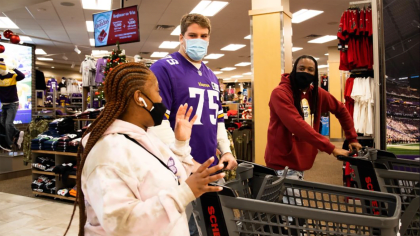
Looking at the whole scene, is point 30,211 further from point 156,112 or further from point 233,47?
point 233,47

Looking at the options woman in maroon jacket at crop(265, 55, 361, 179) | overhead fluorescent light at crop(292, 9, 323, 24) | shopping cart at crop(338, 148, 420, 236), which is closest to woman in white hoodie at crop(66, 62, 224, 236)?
shopping cart at crop(338, 148, 420, 236)

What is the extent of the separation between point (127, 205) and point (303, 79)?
1568 millimetres

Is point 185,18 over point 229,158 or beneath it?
over

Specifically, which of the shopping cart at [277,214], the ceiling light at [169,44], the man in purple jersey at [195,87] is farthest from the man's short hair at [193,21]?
the ceiling light at [169,44]

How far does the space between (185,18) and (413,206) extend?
153 cm

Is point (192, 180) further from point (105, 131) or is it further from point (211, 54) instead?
point (211, 54)

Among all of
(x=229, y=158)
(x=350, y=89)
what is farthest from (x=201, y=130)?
(x=350, y=89)

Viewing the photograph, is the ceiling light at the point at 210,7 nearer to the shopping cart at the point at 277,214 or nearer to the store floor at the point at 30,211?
the store floor at the point at 30,211

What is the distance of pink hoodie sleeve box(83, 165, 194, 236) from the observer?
3.17 feet

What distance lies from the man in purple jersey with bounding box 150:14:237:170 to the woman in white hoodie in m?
0.66

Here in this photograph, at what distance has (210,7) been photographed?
8.39 meters

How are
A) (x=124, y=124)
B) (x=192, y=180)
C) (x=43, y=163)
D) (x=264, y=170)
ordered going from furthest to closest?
(x=43, y=163) → (x=264, y=170) → (x=124, y=124) → (x=192, y=180)

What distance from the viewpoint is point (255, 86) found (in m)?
5.31

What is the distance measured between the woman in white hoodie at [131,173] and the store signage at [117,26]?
5306 mm
